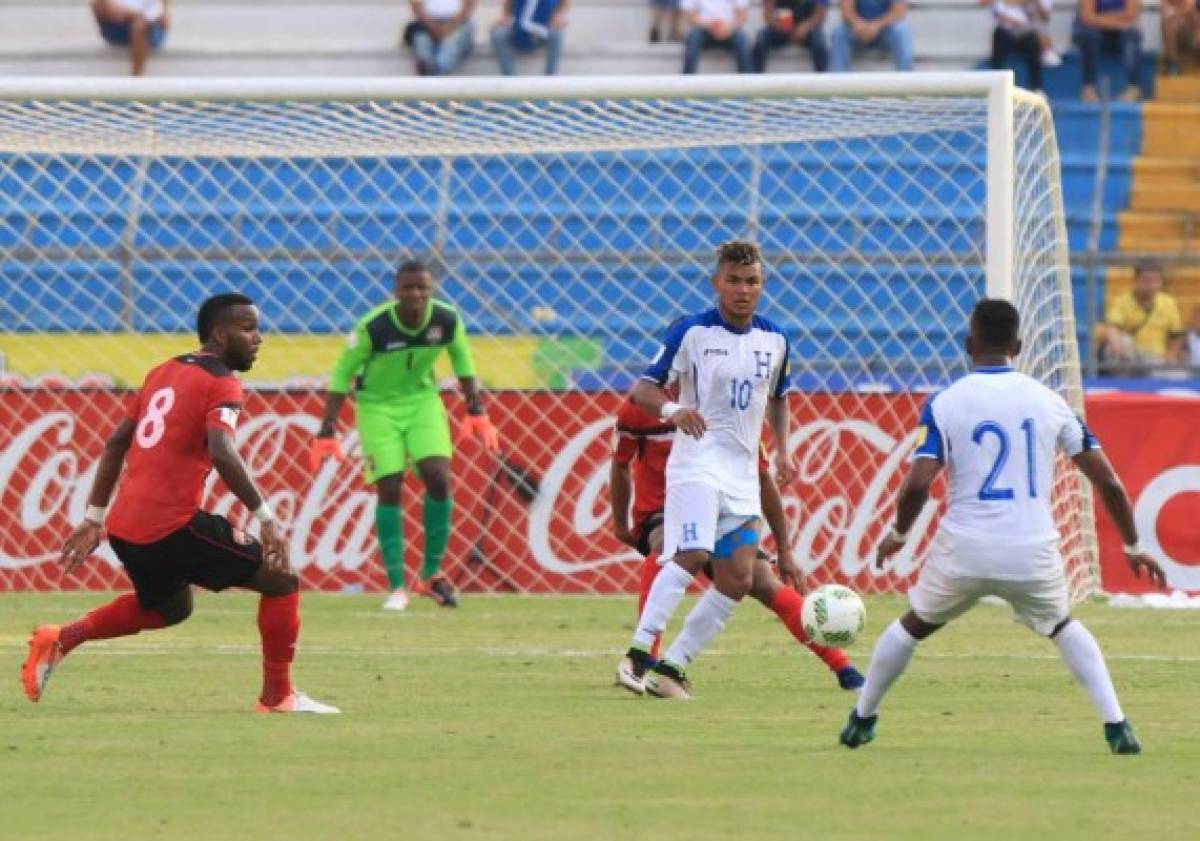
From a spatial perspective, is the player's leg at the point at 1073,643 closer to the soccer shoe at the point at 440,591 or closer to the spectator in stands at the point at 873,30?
the soccer shoe at the point at 440,591

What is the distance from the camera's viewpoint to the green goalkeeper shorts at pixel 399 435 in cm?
1622

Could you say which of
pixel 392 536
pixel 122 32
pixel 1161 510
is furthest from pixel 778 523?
pixel 122 32

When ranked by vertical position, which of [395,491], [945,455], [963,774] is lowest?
[395,491]

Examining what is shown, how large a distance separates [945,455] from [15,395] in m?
10.4

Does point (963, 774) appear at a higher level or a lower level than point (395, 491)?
higher

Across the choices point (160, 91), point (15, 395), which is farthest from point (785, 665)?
point (15, 395)

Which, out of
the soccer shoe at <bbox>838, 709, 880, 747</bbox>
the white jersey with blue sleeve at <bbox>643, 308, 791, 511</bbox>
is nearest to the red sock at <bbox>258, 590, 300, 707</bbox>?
the white jersey with blue sleeve at <bbox>643, 308, 791, 511</bbox>

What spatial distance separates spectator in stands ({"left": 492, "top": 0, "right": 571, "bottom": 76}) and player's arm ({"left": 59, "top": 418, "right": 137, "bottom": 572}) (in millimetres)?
14965

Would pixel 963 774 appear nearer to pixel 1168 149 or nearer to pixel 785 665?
pixel 785 665

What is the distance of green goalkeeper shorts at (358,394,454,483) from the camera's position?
16219 mm

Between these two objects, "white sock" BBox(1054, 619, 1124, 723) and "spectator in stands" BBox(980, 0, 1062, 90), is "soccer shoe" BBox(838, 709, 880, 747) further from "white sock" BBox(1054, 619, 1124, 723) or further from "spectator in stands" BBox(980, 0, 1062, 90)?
"spectator in stands" BBox(980, 0, 1062, 90)

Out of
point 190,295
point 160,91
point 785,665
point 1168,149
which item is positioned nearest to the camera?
point 785,665

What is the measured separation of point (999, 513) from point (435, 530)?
8.24m

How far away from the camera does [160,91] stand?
15984 mm
